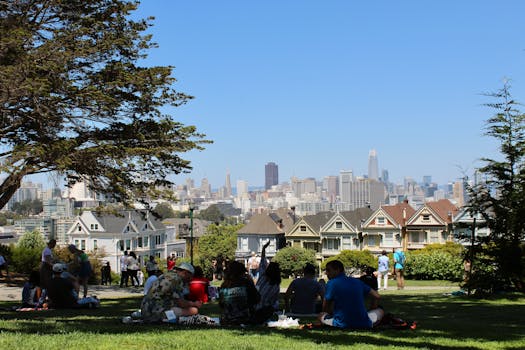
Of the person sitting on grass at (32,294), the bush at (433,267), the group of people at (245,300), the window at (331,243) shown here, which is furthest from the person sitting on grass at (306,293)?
the window at (331,243)

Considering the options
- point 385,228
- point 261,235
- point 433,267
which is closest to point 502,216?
point 433,267

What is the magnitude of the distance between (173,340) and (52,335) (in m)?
1.72

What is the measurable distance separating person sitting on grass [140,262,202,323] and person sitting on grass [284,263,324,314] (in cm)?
274

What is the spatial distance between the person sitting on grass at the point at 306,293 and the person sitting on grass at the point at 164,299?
274 centimetres

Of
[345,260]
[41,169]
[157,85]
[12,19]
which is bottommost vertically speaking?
[345,260]

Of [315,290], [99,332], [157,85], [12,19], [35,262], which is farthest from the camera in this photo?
[35,262]

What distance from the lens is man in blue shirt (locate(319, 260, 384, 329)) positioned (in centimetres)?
949

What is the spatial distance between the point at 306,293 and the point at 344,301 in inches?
112

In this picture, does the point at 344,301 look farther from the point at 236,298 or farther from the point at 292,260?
the point at 292,260

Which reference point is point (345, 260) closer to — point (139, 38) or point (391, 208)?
point (391, 208)

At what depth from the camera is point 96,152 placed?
2233cm

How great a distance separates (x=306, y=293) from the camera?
12.4 meters

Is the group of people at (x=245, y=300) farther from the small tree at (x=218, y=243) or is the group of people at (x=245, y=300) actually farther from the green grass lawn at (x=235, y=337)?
the small tree at (x=218, y=243)

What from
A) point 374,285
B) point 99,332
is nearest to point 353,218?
point 374,285
